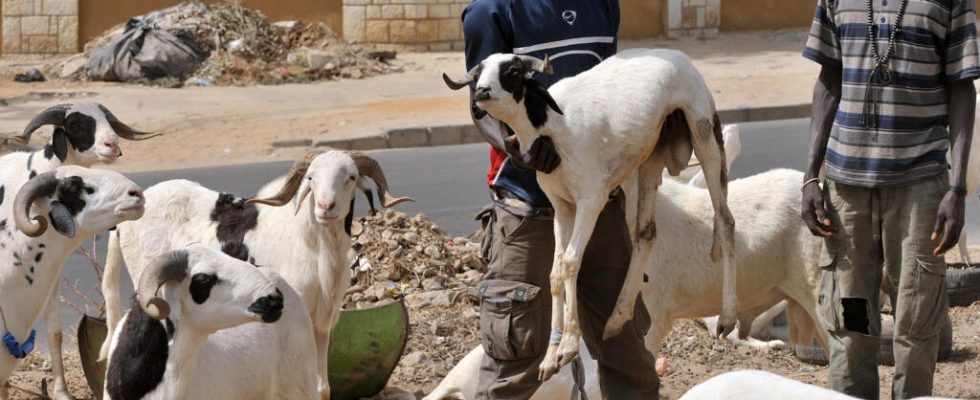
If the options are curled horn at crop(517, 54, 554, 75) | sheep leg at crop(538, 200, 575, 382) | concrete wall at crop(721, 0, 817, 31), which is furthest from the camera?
concrete wall at crop(721, 0, 817, 31)

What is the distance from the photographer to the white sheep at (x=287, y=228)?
6539 mm

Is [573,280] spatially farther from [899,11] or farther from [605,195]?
[899,11]

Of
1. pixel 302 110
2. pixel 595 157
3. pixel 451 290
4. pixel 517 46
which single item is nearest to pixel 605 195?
pixel 595 157

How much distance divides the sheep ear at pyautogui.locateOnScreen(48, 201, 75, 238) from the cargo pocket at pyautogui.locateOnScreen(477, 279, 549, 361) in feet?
5.59

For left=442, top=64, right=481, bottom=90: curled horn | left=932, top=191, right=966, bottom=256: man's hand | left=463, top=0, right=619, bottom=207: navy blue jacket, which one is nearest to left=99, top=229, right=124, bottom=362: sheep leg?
left=463, top=0, right=619, bottom=207: navy blue jacket

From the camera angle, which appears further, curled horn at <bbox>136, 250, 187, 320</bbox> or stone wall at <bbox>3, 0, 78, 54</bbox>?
stone wall at <bbox>3, 0, 78, 54</bbox>

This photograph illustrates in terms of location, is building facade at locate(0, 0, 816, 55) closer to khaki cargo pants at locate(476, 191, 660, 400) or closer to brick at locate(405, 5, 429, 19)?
brick at locate(405, 5, 429, 19)

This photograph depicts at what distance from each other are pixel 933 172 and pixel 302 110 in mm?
13546

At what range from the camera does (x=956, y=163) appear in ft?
17.4

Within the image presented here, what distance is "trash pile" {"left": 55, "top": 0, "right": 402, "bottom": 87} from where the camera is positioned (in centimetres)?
2042

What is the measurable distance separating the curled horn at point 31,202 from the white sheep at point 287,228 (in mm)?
1216

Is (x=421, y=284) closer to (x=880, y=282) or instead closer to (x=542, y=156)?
(x=880, y=282)

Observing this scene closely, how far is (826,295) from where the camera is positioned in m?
5.79

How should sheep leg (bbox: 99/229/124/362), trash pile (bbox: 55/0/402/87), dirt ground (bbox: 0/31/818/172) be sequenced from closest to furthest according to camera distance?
sheep leg (bbox: 99/229/124/362), dirt ground (bbox: 0/31/818/172), trash pile (bbox: 55/0/402/87)
